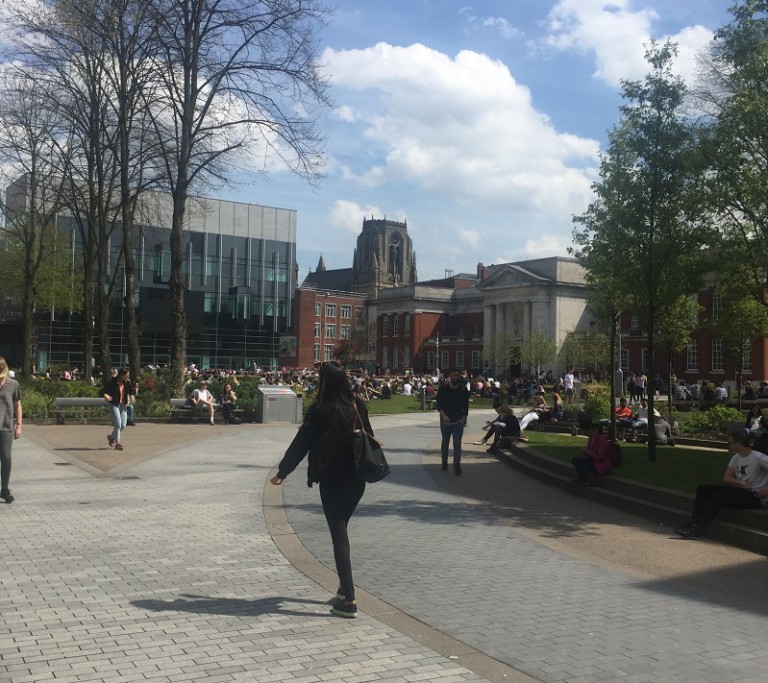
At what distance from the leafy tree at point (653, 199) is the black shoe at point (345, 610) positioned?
9108 mm

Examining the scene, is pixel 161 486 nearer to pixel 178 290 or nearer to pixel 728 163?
pixel 728 163

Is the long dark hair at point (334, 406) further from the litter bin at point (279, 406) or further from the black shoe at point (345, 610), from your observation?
the litter bin at point (279, 406)

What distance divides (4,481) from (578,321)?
260 ft

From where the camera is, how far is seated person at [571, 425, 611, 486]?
37.9 feet

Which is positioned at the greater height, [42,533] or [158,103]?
[158,103]

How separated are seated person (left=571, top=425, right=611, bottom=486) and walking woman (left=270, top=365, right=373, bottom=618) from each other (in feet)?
20.4

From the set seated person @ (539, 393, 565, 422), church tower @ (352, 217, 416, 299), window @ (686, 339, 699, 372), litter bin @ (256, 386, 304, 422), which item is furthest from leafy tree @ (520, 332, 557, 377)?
church tower @ (352, 217, 416, 299)

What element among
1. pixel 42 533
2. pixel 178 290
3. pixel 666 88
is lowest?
pixel 42 533

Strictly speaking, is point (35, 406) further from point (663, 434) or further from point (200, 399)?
point (663, 434)

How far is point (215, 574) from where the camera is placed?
22.8ft

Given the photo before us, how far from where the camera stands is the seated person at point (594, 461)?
11.6 meters

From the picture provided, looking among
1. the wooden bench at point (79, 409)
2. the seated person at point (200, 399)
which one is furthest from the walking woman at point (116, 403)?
the seated person at point (200, 399)

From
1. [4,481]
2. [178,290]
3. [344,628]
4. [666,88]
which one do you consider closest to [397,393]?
[178,290]

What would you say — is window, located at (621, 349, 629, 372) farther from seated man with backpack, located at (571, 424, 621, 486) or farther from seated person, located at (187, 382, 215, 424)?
seated man with backpack, located at (571, 424, 621, 486)
